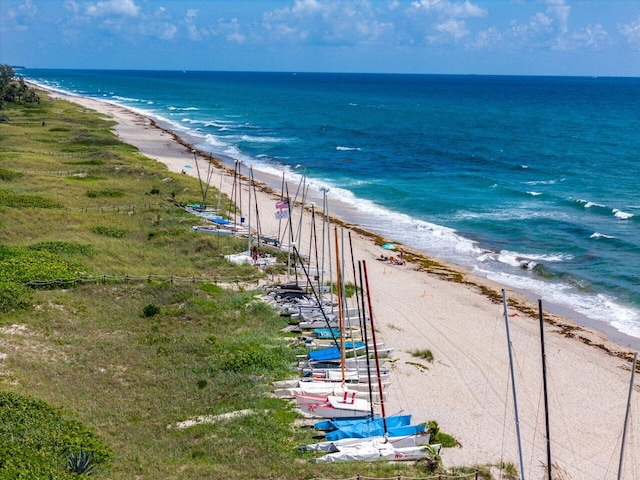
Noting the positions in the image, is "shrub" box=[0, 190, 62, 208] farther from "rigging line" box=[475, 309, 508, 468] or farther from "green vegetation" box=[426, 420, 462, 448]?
"green vegetation" box=[426, 420, 462, 448]

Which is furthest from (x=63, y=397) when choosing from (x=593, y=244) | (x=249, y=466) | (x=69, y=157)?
(x=69, y=157)

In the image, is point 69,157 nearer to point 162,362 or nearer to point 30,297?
point 30,297

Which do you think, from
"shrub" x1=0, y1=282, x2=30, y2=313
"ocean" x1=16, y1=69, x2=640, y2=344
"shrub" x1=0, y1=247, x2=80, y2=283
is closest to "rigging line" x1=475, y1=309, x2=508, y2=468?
"ocean" x1=16, y1=69, x2=640, y2=344

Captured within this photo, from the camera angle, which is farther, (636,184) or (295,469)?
(636,184)

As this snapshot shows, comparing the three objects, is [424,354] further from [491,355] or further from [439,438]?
[439,438]

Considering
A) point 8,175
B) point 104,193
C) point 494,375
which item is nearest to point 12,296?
point 494,375
